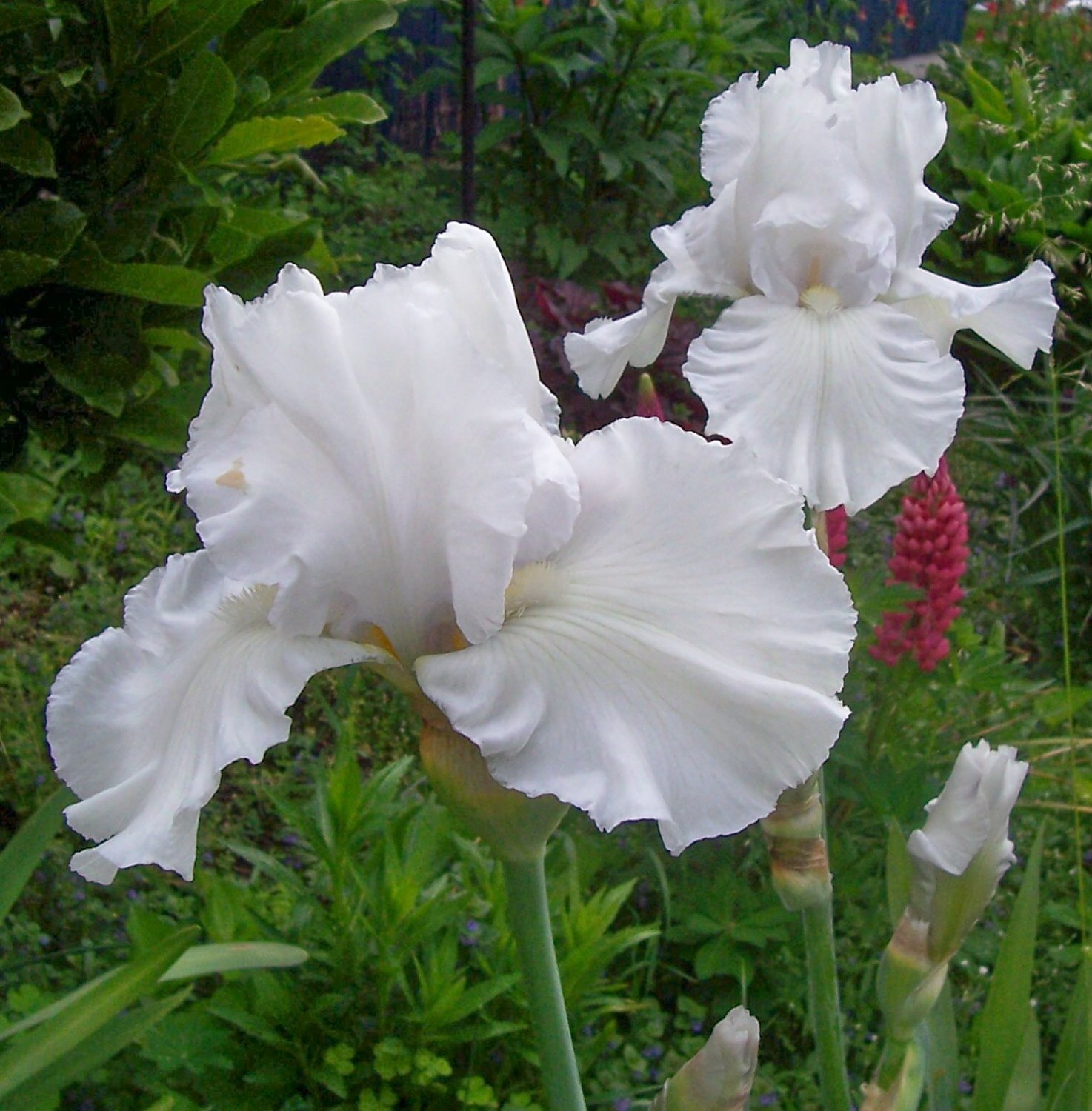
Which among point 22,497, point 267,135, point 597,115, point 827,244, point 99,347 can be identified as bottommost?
point 597,115

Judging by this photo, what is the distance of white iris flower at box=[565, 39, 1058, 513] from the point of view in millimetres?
1041

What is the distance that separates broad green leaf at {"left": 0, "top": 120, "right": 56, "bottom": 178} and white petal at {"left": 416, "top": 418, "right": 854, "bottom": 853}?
4.53 feet

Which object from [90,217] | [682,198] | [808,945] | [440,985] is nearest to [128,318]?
[90,217]

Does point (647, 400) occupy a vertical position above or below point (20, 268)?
above

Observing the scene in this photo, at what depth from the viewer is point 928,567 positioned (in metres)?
1.86

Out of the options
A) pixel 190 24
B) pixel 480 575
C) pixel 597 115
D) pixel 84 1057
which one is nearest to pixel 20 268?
pixel 190 24

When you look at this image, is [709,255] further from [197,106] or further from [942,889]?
[197,106]

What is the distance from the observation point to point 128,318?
192 centimetres

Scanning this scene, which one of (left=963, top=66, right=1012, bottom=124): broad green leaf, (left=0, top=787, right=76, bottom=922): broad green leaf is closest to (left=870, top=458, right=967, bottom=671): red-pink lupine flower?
→ (left=0, top=787, right=76, bottom=922): broad green leaf

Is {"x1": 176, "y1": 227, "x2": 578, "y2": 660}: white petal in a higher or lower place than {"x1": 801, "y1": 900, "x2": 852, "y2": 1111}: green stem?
higher

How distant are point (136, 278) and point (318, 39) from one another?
60cm

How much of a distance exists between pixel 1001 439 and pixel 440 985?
85.3 inches

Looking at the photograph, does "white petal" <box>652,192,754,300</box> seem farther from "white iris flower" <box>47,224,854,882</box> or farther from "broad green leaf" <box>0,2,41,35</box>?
"broad green leaf" <box>0,2,41,35</box>

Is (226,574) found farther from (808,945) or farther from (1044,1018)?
(1044,1018)
